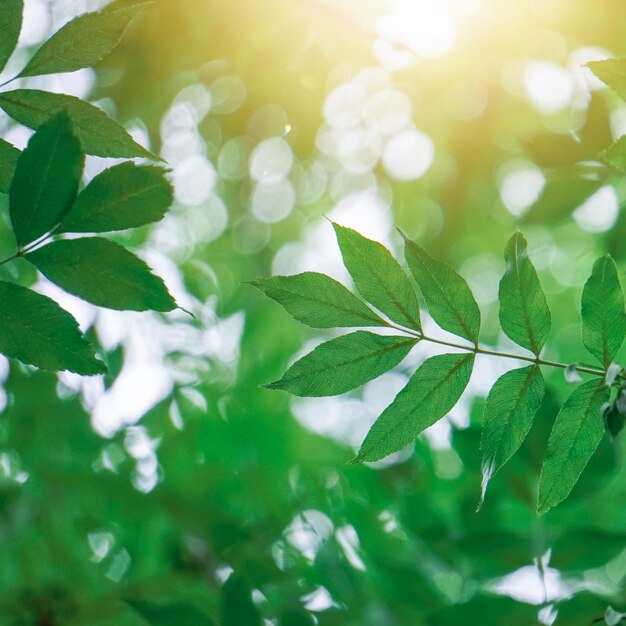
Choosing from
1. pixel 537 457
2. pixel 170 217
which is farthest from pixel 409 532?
pixel 170 217

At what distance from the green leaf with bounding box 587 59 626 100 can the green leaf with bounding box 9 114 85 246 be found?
1.84 feet

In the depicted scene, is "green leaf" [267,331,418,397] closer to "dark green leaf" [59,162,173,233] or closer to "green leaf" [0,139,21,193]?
"dark green leaf" [59,162,173,233]

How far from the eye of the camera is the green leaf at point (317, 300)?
0.74 meters

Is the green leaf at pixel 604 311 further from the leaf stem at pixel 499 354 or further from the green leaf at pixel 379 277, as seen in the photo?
the green leaf at pixel 379 277

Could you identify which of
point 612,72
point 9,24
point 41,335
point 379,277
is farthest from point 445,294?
point 9,24

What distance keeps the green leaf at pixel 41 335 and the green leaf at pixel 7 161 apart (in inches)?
5.3

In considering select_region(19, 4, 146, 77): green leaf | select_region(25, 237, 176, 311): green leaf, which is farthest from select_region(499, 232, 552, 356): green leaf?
select_region(19, 4, 146, 77): green leaf

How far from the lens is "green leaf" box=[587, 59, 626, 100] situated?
0.77 metres

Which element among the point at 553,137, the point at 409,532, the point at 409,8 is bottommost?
the point at 409,532

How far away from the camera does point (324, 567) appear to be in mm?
1575

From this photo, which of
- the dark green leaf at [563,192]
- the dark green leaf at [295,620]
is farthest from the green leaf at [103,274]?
the dark green leaf at [563,192]

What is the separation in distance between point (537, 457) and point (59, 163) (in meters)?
1.07

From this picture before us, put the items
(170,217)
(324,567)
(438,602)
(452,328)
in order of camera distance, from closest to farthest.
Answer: (452,328)
(438,602)
(324,567)
(170,217)

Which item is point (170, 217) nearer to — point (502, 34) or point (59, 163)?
point (502, 34)
